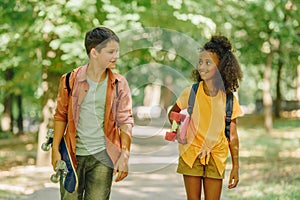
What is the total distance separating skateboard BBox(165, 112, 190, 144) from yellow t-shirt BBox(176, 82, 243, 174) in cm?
4

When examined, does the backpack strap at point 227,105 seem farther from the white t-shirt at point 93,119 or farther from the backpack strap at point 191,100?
the white t-shirt at point 93,119

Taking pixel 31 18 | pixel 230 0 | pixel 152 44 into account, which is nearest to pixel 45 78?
pixel 31 18

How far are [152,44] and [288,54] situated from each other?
11.4 m

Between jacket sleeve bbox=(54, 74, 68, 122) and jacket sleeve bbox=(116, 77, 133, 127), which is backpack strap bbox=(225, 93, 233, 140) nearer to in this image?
jacket sleeve bbox=(116, 77, 133, 127)

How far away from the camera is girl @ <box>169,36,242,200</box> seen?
4.04 m

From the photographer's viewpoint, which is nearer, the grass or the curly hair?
the curly hair

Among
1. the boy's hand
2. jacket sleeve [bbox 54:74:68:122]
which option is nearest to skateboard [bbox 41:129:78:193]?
jacket sleeve [bbox 54:74:68:122]

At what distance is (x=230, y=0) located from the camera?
10.9m

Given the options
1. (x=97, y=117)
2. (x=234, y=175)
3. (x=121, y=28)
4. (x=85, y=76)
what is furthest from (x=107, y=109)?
(x=121, y=28)

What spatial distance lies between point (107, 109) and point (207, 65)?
0.83 metres

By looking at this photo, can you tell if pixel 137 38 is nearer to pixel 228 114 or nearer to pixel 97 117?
pixel 228 114

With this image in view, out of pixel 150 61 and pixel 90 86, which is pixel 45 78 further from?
pixel 90 86

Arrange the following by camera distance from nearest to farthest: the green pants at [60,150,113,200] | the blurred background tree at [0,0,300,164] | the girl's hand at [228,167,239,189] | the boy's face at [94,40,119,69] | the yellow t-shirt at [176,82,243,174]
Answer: the boy's face at [94,40,119,69]
the green pants at [60,150,113,200]
the yellow t-shirt at [176,82,243,174]
the girl's hand at [228,167,239,189]
the blurred background tree at [0,0,300,164]

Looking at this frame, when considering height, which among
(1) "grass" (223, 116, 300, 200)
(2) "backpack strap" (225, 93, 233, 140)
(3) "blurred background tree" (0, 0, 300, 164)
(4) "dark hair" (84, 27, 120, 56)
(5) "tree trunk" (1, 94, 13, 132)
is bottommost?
(1) "grass" (223, 116, 300, 200)
